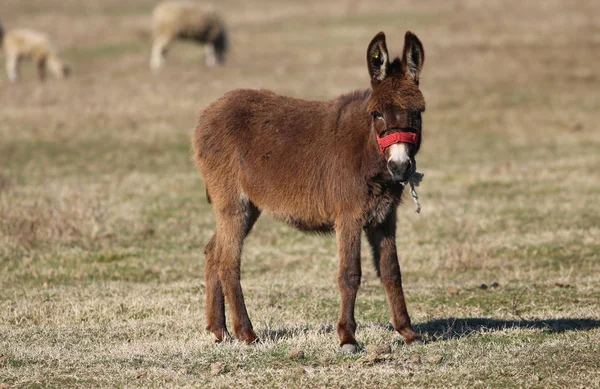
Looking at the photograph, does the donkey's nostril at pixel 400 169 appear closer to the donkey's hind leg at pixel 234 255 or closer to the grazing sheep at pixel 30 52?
the donkey's hind leg at pixel 234 255

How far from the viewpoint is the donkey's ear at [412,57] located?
8.09 m

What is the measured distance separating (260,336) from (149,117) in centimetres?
1846

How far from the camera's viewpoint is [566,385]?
7188 millimetres

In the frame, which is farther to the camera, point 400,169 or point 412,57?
point 412,57

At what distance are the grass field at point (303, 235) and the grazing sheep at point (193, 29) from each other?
946mm

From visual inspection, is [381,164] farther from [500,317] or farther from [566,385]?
[500,317]

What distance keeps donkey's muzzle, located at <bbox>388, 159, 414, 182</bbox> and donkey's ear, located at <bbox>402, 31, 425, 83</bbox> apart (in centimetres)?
94

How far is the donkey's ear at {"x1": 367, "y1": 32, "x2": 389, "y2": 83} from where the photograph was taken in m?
8.02

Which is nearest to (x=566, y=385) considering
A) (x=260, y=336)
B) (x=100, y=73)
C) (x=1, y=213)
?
(x=260, y=336)

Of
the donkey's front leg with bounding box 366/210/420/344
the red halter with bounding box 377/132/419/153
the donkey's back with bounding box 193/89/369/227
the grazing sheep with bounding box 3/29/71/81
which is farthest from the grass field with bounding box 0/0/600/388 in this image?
the red halter with bounding box 377/132/419/153

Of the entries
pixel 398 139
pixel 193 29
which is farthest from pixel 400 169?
pixel 193 29

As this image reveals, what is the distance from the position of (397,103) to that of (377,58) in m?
0.48

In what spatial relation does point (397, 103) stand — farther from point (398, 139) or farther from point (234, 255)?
point (234, 255)

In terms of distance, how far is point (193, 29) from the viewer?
3841 cm
